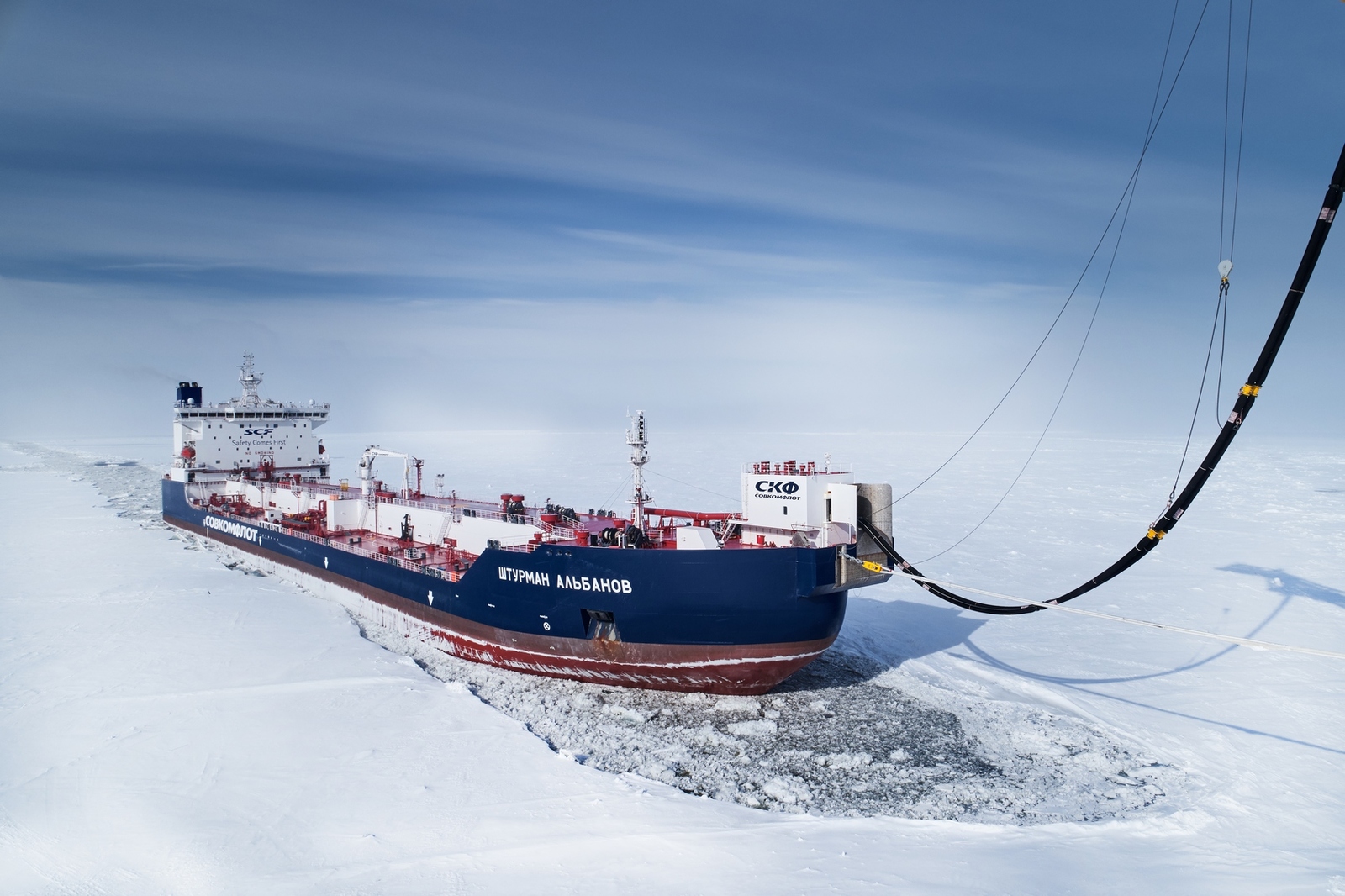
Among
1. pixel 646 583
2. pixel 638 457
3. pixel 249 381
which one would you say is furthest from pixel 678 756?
pixel 249 381

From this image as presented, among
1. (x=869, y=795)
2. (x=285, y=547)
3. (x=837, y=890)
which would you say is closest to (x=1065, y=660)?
(x=869, y=795)

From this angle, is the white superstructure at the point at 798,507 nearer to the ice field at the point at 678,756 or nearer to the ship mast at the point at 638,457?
the ship mast at the point at 638,457

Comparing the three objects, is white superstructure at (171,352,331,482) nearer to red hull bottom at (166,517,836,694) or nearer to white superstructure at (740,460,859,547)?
red hull bottom at (166,517,836,694)

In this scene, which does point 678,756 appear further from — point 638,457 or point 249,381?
point 249,381

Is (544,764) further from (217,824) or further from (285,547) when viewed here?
(285,547)

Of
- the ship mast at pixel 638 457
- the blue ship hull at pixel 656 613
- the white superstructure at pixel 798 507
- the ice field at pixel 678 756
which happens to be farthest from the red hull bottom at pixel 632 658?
the ship mast at pixel 638 457

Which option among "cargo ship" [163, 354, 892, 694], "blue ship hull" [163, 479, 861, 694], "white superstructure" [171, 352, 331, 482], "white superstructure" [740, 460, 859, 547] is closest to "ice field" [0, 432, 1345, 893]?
"blue ship hull" [163, 479, 861, 694]
